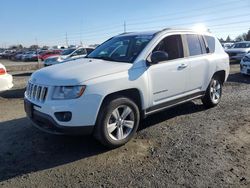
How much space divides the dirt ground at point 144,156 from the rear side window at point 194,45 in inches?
54.8

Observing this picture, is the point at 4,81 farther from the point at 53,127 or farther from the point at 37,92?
the point at 53,127

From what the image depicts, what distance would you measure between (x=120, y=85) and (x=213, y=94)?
3.33 meters

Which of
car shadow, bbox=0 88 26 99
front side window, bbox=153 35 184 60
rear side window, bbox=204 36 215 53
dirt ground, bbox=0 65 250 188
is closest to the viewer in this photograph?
dirt ground, bbox=0 65 250 188

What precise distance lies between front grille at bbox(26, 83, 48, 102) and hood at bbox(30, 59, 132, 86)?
3.2 inches

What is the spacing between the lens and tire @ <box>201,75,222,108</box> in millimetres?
6794

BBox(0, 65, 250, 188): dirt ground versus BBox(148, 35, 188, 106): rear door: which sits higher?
BBox(148, 35, 188, 106): rear door

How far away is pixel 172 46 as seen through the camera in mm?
5738

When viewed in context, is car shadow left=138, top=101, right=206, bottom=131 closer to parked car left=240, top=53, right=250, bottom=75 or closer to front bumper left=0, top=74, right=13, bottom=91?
front bumper left=0, top=74, right=13, bottom=91

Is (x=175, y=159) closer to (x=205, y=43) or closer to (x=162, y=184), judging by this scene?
(x=162, y=184)

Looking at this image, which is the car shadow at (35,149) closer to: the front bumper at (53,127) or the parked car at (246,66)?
the front bumper at (53,127)

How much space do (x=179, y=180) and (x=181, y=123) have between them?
239 cm

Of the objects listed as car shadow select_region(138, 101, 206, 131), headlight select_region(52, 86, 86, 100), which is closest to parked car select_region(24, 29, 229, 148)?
headlight select_region(52, 86, 86, 100)

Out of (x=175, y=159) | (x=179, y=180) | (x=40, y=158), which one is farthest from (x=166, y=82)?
(x=40, y=158)

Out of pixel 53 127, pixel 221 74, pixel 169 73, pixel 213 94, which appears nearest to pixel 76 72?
pixel 53 127
